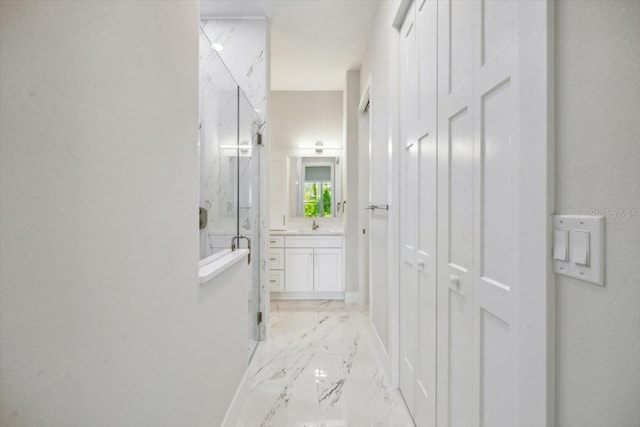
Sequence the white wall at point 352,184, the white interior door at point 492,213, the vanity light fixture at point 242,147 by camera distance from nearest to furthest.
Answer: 1. the white interior door at point 492,213
2. the vanity light fixture at point 242,147
3. the white wall at point 352,184

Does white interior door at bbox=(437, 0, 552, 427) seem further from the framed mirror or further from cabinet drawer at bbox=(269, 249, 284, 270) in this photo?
the framed mirror

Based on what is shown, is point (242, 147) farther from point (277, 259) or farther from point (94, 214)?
→ point (277, 259)

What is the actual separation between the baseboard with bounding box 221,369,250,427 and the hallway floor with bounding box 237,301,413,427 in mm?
51

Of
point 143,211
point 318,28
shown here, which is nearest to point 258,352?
point 143,211

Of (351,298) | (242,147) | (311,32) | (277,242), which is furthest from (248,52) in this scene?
(351,298)

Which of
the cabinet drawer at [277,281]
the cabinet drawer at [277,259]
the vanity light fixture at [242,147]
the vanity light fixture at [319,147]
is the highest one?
the vanity light fixture at [319,147]

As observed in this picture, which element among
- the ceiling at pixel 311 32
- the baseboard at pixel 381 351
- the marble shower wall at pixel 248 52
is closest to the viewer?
the baseboard at pixel 381 351

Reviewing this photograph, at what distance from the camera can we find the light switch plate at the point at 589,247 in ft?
1.82

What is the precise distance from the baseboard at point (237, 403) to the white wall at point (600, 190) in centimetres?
141

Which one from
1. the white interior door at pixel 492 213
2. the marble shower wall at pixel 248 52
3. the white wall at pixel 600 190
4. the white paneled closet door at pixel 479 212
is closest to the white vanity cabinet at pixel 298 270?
the marble shower wall at pixel 248 52

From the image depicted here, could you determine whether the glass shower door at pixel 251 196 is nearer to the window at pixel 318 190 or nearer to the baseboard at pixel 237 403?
the baseboard at pixel 237 403

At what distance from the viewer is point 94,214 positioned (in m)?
0.62

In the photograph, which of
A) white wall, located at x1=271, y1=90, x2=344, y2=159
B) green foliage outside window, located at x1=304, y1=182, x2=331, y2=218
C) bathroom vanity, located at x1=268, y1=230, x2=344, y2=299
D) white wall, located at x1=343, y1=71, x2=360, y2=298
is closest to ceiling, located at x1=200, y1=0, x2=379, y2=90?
white wall, located at x1=343, y1=71, x2=360, y2=298

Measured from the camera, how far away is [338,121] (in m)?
4.65
